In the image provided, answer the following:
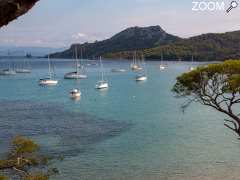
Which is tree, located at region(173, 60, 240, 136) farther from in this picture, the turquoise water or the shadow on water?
the shadow on water

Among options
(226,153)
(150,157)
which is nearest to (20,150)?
(150,157)

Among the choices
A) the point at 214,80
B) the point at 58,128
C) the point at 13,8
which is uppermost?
the point at 13,8

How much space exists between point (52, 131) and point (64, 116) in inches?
482

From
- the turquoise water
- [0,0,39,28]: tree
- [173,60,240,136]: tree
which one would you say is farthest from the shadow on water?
[0,0,39,28]: tree

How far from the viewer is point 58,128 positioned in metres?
45.8

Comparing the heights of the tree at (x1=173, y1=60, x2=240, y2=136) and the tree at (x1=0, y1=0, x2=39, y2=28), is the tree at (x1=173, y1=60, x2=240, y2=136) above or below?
below

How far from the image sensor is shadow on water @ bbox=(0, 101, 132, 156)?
122ft

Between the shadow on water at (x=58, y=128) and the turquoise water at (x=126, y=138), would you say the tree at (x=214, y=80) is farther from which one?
the shadow on water at (x=58, y=128)

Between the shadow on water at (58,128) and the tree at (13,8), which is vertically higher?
the tree at (13,8)

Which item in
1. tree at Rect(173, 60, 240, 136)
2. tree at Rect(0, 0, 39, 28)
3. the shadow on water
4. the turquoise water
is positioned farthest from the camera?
the shadow on water

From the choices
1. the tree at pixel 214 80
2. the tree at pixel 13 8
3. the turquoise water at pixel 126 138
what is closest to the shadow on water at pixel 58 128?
the turquoise water at pixel 126 138

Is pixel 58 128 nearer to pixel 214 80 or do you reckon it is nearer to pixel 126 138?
pixel 126 138

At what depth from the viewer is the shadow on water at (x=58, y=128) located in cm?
3722

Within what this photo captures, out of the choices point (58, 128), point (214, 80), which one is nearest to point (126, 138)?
point (58, 128)
